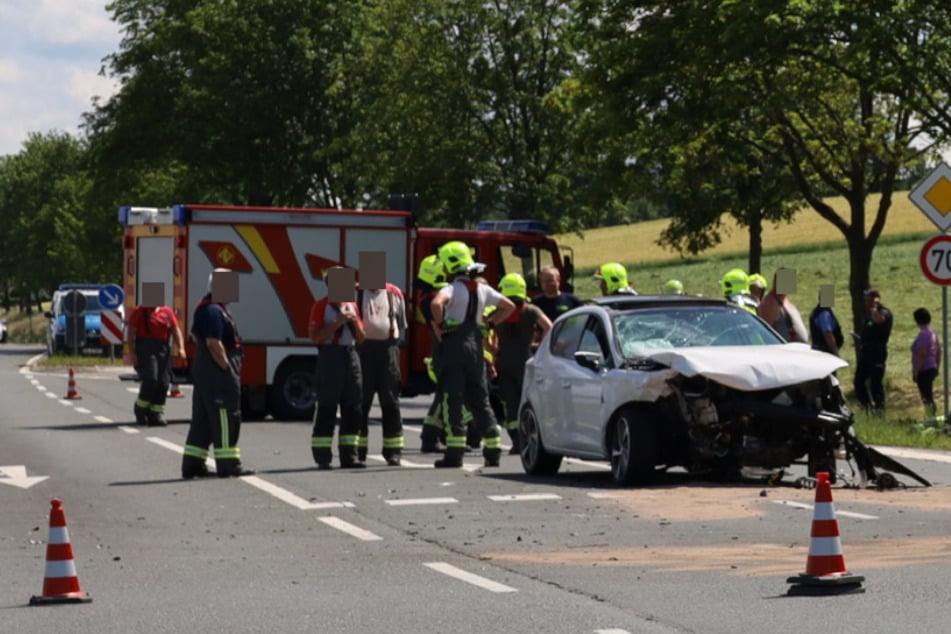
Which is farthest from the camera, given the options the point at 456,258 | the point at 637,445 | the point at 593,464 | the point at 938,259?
the point at 938,259

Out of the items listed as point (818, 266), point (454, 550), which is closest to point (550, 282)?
point (454, 550)

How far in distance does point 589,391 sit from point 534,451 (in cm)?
118

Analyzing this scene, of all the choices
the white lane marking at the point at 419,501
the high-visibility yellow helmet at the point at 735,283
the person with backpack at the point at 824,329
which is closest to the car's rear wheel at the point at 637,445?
→ the white lane marking at the point at 419,501

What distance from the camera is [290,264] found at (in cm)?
2605

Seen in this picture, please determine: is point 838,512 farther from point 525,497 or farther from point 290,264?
point 290,264

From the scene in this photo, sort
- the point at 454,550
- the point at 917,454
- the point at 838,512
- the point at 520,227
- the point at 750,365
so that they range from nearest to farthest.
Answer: the point at 454,550 → the point at 838,512 → the point at 750,365 → the point at 917,454 → the point at 520,227

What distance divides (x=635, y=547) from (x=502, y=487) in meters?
4.01

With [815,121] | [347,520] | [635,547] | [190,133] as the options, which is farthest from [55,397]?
[190,133]

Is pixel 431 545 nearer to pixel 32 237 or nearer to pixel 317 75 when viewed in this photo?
pixel 317 75

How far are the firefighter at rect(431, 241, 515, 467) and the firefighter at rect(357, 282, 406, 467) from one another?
52 cm

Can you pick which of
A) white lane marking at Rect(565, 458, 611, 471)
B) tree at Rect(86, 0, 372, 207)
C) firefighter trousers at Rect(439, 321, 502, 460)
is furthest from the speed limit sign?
tree at Rect(86, 0, 372, 207)

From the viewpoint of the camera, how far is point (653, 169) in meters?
35.4

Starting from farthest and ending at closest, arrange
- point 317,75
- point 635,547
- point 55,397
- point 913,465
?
1. point 317,75
2. point 55,397
3. point 913,465
4. point 635,547

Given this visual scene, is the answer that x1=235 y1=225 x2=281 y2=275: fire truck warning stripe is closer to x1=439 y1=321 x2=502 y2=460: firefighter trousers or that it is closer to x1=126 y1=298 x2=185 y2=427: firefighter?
x1=126 y1=298 x2=185 y2=427: firefighter
